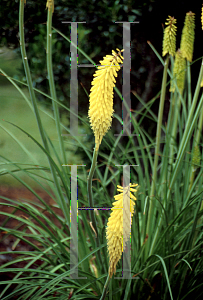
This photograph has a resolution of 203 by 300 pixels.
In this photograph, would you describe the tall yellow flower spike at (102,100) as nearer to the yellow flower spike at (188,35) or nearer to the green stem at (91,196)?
the green stem at (91,196)

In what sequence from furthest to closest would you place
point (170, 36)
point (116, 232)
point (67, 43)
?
1. point (67, 43)
2. point (170, 36)
3. point (116, 232)

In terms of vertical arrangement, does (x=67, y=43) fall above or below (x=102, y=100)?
above

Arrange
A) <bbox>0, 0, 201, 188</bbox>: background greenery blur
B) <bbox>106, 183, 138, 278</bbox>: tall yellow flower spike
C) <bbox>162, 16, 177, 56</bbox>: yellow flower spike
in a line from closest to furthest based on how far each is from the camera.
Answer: <bbox>106, 183, 138, 278</bbox>: tall yellow flower spike → <bbox>162, 16, 177, 56</bbox>: yellow flower spike → <bbox>0, 0, 201, 188</bbox>: background greenery blur

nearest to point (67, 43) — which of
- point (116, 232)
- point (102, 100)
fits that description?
point (102, 100)

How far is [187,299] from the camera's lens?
856 mm

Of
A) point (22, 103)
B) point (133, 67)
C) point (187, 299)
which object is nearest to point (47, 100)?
point (22, 103)

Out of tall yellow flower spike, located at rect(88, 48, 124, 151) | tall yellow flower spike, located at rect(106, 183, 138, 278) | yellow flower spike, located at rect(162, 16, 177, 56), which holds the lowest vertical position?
tall yellow flower spike, located at rect(106, 183, 138, 278)

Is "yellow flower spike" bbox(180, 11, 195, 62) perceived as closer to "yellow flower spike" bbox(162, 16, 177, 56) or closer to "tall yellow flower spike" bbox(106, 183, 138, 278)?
"yellow flower spike" bbox(162, 16, 177, 56)

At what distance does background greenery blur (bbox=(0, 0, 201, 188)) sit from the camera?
1.09 meters

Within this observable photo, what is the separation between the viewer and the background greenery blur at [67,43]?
3.57 feet

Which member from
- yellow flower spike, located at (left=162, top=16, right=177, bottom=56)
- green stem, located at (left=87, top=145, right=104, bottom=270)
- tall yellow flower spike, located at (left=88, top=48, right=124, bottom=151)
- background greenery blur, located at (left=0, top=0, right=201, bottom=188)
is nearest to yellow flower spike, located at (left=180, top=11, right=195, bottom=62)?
yellow flower spike, located at (left=162, top=16, right=177, bottom=56)

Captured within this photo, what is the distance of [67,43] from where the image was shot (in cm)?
111

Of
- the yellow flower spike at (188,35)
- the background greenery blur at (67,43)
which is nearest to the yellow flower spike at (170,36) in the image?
the yellow flower spike at (188,35)

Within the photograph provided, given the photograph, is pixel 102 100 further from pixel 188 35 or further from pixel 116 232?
pixel 188 35
